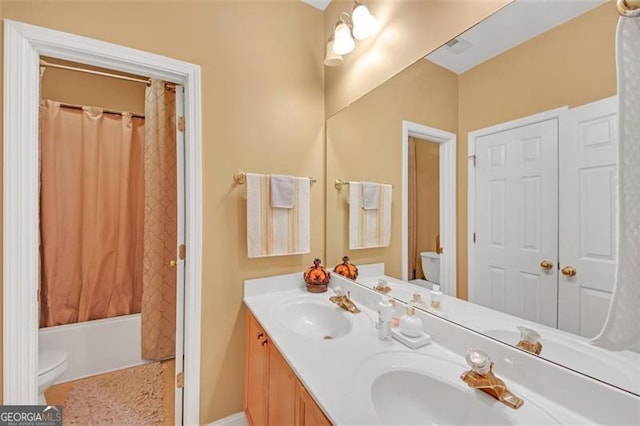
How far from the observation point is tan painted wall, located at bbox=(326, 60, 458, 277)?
1.08 meters

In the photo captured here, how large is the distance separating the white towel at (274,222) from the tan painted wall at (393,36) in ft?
2.11

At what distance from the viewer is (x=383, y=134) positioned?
1.42 m

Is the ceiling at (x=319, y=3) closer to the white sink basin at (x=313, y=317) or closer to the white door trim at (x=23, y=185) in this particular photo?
the white door trim at (x=23, y=185)

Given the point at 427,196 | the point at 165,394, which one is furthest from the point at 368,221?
the point at 165,394

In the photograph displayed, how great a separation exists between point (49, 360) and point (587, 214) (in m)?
2.67

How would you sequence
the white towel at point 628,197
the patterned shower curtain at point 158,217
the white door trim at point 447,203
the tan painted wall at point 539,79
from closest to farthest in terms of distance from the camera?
the white towel at point 628,197, the tan painted wall at point 539,79, the white door trim at point 447,203, the patterned shower curtain at point 158,217

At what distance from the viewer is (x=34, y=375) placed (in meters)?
1.12

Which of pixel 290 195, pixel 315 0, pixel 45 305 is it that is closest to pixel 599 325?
pixel 290 195

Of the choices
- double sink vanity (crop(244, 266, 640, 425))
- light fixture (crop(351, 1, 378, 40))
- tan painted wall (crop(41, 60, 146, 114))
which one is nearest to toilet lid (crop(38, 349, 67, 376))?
double sink vanity (crop(244, 266, 640, 425))

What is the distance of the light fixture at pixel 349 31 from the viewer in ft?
4.45

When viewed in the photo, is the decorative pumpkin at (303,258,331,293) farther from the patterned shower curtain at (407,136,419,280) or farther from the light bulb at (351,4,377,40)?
the light bulb at (351,4,377,40)

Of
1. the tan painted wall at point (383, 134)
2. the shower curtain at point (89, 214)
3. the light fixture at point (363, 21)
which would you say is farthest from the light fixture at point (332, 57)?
the shower curtain at point (89, 214)

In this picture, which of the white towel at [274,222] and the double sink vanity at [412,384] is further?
the white towel at [274,222]

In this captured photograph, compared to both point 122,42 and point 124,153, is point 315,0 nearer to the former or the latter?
point 122,42
